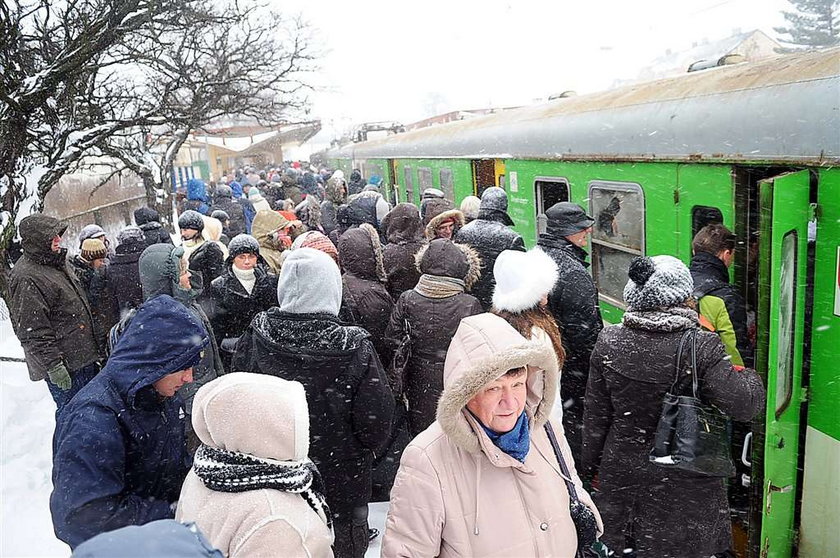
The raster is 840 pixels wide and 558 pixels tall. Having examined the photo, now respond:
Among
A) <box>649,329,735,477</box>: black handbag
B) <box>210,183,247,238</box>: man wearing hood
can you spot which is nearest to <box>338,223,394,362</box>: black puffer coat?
<box>649,329,735,477</box>: black handbag

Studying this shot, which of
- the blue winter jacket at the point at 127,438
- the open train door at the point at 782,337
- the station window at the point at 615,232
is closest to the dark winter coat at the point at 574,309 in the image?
the station window at the point at 615,232

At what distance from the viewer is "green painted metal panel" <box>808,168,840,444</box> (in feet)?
9.94

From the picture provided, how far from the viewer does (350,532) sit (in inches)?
125

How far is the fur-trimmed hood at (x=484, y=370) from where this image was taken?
198 centimetres

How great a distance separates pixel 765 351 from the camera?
10.00 feet

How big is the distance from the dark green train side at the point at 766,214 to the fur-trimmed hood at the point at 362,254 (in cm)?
193

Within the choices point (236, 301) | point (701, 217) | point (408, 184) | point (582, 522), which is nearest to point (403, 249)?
point (236, 301)

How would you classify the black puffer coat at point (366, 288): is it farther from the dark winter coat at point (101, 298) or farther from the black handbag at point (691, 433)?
the dark winter coat at point (101, 298)

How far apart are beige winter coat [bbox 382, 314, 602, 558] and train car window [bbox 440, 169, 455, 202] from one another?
7726 mm

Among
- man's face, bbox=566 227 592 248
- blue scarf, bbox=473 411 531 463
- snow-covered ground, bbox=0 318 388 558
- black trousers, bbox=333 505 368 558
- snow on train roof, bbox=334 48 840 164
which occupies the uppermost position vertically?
snow on train roof, bbox=334 48 840 164

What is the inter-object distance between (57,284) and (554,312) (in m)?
3.41

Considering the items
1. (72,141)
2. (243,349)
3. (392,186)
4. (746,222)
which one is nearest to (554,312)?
(746,222)

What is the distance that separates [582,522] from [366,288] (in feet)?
7.83

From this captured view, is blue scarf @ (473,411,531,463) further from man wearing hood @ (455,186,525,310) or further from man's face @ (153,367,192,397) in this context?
man wearing hood @ (455,186,525,310)
